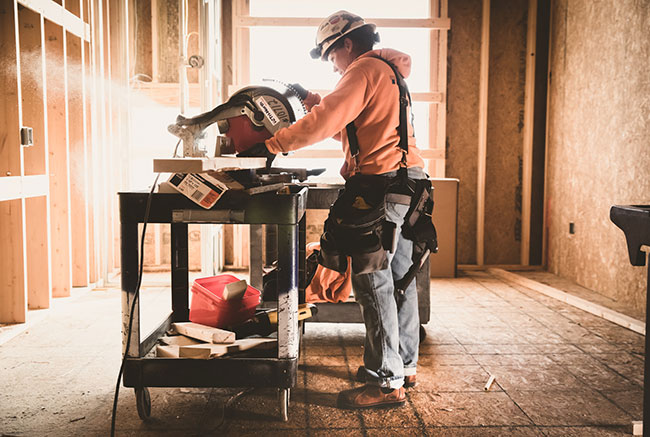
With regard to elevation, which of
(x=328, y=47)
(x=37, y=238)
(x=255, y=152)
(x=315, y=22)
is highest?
(x=315, y=22)

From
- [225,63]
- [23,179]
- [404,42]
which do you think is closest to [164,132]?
[225,63]

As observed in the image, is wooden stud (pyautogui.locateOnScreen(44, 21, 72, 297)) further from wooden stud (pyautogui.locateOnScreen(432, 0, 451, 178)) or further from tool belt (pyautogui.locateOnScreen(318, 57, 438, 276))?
wooden stud (pyautogui.locateOnScreen(432, 0, 451, 178))

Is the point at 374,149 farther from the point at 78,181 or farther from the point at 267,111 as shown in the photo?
the point at 78,181

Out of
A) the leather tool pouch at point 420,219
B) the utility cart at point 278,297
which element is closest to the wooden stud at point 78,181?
the utility cart at point 278,297

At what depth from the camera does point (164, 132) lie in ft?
17.8

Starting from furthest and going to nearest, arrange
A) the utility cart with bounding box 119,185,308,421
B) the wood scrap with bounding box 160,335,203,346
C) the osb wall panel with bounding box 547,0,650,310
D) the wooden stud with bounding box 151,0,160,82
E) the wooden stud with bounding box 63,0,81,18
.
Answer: the wooden stud with bounding box 151,0,160,82, the wooden stud with bounding box 63,0,81,18, the osb wall panel with bounding box 547,0,650,310, the wood scrap with bounding box 160,335,203,346, the utility cart with bounding box 119,185,308,421

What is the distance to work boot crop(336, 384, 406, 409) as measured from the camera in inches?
93.7

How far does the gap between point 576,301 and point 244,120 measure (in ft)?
9.88

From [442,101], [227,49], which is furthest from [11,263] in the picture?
[442,101]

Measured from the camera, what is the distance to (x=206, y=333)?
90.7 inches

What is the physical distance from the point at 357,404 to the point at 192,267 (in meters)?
3.46

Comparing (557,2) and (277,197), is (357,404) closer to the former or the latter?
(277,197)

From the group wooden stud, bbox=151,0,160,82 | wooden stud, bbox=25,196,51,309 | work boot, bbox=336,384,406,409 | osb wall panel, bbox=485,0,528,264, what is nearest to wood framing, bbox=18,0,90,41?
wooden stud, bbox=151,0,160,82

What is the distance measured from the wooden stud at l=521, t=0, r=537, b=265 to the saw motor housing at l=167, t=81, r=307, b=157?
395cm
